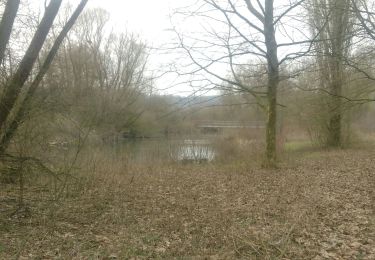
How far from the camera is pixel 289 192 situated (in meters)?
10.5

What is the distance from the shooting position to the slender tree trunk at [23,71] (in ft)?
26.9

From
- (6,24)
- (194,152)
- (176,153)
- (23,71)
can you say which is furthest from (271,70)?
(6,24)

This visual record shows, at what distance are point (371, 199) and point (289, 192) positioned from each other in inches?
72.5

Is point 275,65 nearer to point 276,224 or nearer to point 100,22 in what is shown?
point 276,224

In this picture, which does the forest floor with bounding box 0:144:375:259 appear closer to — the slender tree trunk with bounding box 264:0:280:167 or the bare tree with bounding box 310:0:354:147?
the slender tree trunk with bounding box 264:0:280:167

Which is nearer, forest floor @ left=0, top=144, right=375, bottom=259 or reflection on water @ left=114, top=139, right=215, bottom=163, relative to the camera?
forest floor @ left=0, top=144, right=375, bottom=259

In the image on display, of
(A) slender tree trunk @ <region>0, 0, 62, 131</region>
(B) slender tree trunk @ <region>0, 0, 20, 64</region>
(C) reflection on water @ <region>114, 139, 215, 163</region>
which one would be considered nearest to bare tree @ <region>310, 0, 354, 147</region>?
(C) reflection on water @ <region>114, 139, 215, 163</region>

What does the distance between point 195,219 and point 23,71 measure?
14.9ft

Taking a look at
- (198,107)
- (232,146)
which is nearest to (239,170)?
(198,107)

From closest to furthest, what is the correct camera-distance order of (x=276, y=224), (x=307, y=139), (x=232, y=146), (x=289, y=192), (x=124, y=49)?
(x=276, y=224), (x=289, y=192), (x=232, y=146), (x=307, y=139), (x=124, y=49)

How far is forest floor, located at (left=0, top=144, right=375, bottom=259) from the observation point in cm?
628

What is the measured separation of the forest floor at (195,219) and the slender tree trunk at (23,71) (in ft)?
6.57

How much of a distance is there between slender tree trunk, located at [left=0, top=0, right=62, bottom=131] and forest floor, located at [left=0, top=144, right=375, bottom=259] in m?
2.00

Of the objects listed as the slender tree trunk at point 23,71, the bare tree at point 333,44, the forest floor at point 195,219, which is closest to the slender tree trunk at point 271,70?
the bare tree at point 333,44
